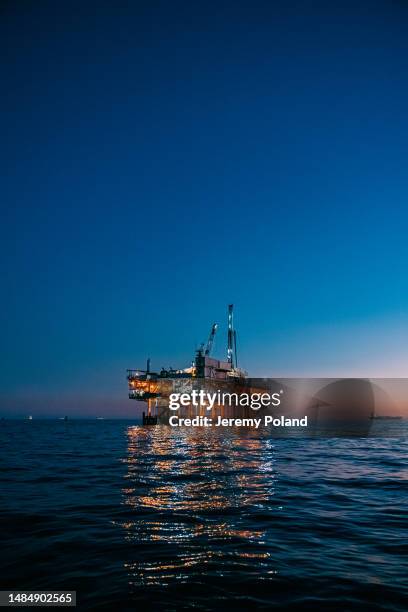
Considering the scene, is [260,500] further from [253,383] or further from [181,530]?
[253,383]

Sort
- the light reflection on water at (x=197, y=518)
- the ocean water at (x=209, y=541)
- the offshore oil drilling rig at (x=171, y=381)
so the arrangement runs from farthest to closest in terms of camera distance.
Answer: the offshore oil drilling rig at (x=171, y=381)
the light reflection on water at (x=197, y=518)
the ocean water at (x=209, y=541)

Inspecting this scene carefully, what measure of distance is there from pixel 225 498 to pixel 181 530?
4575 millimetres

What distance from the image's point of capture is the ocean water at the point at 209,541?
7102mm

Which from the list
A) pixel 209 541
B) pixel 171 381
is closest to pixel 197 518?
pixel 209 541

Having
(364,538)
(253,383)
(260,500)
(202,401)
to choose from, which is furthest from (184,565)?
(253,383)

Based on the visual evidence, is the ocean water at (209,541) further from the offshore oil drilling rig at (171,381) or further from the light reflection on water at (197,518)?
the offshore oil drilling rig at (171,381)

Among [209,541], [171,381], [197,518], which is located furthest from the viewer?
[171,381]

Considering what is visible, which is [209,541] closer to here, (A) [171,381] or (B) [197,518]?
(B) [197,518]

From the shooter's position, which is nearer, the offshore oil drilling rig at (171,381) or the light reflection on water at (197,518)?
the light reflection on water at (197,518)

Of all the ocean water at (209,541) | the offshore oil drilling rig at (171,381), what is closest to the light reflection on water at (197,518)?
the ocean water at (209,541)

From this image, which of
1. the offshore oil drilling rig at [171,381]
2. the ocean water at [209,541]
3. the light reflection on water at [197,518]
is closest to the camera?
the ocean water at [209,541]

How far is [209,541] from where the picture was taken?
997 centimetres

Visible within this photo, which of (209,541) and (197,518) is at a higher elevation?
(209,541)

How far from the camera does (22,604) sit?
6.77 m
